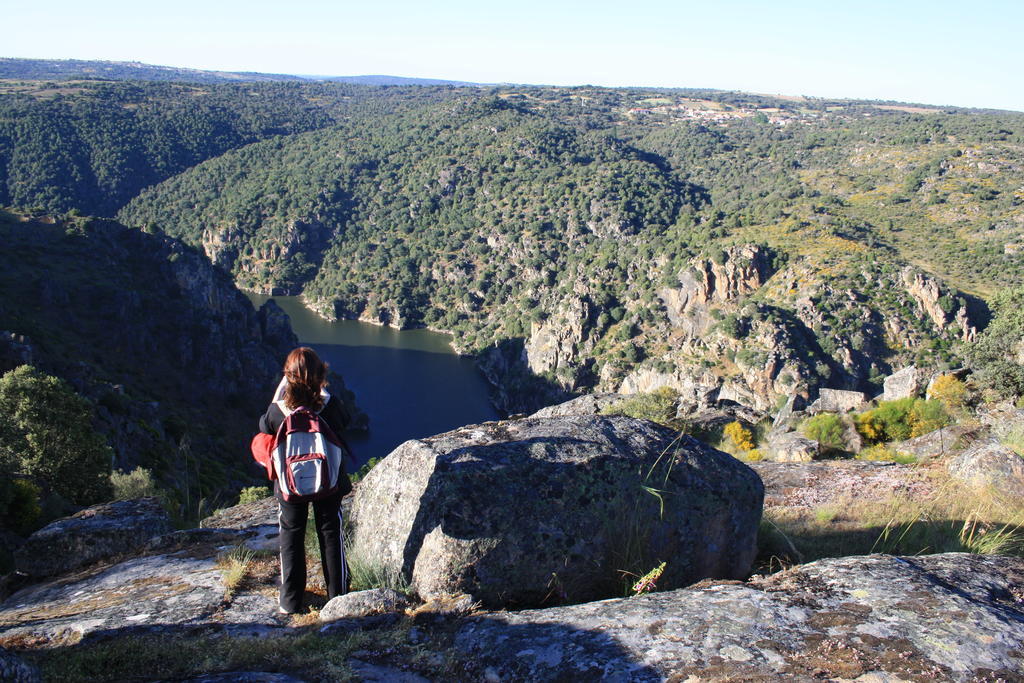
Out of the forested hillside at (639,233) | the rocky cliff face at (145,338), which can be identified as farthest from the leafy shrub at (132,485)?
the forested hillside at (639,233)

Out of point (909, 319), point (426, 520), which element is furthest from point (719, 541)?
point (909, 319)

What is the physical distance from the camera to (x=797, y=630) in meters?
3.10

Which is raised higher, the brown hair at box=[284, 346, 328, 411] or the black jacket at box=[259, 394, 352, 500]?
the brown hair at box=[284, 346, 328, 411]

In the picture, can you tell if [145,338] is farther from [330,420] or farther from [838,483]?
[838,483]

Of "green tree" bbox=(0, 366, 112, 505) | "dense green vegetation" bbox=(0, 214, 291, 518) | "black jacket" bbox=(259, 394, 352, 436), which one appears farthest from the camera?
"dense green vegetation" bbox=(0, 214, 291, 518)

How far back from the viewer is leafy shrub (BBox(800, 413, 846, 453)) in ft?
42.0

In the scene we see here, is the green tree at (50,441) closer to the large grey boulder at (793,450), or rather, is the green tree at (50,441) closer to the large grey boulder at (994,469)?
the large grey boulder at (793,450)

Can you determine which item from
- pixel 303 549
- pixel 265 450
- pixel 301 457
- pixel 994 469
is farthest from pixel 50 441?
pixel 994 469

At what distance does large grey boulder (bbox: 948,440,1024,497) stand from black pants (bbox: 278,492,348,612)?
233 inches

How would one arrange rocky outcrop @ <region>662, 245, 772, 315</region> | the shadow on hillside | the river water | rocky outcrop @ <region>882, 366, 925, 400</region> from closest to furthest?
the shadow on hillside < rocky outcrop @ <region>882, 366, 925, 400</region> < rocky outcrop @ <region>662, 245, 772, 315</region> < the river water

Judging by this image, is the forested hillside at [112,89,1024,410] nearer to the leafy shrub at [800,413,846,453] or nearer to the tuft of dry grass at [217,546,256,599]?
the leafy shrub at [800,413,846,453]

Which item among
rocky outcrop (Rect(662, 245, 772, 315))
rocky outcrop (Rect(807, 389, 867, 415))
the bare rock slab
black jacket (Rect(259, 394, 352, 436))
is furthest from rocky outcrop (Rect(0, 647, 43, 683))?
rocky outcrop (Rect(662, 245, 772, 315))

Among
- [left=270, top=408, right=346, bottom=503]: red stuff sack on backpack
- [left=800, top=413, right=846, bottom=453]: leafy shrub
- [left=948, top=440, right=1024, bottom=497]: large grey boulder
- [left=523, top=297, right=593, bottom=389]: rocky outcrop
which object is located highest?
[left=270, top=408, right=346, bottom=503]: red stuff sack on backpack

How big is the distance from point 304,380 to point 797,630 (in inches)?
134
